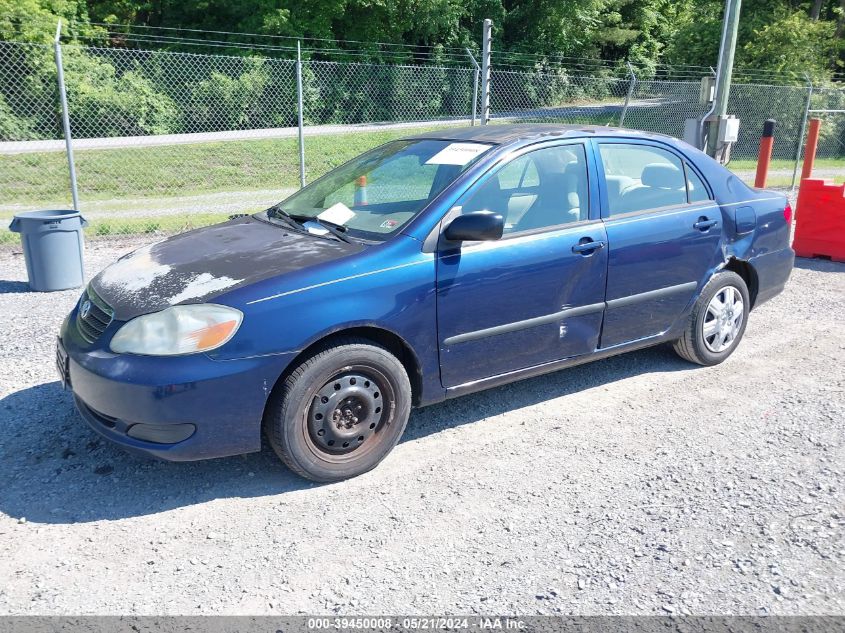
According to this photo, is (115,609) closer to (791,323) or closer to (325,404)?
(325,404)

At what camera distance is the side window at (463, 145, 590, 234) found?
4.23 meters

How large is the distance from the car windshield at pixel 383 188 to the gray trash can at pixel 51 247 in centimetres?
330

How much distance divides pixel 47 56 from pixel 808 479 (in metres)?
19.3

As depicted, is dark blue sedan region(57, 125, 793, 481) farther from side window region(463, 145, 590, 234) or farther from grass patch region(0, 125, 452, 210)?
grass patch region(0, 125, 452, 210)

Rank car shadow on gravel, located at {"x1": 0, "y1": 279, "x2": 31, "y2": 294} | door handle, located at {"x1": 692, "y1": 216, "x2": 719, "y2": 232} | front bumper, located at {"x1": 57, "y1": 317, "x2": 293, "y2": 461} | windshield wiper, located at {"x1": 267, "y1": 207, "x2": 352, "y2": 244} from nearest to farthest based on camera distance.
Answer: front bumper, located at {"x1": 57, "y1": 317, "x2": 293, "y2": 461}, windshield wiper, located at {"x1": 267, "y1": 207, "x2": 352, "y2": 244}, door handle, located at {"x1": 692, "y1": 216, "x2": 719, "y2": 232}, car shadow on gravel, located at {"x1": 0, "y1": 279, "x2": 31, "y2": 294}

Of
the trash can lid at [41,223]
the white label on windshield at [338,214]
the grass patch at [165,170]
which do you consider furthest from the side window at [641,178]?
the grass patch at [165,170]

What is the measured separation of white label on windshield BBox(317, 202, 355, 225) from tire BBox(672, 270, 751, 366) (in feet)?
8.08

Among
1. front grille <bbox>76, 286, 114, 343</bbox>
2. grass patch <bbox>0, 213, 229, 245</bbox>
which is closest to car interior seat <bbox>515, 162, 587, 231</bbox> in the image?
front grille <bbox>76, 286, 114, 343</bbox>

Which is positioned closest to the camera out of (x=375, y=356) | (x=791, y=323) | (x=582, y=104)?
(x=375, y=356)

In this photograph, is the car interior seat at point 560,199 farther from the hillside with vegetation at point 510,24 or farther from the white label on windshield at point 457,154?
the hillside with vegetation at point 510,24

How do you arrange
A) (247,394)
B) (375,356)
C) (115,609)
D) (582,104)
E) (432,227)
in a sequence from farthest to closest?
(582,104) → (432,227) → (375,356) → (247,394) → (115,609)

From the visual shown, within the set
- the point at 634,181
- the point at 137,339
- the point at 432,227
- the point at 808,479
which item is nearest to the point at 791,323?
the point at 634,181

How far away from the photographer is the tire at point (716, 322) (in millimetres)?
5102

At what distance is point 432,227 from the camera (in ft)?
12.9
